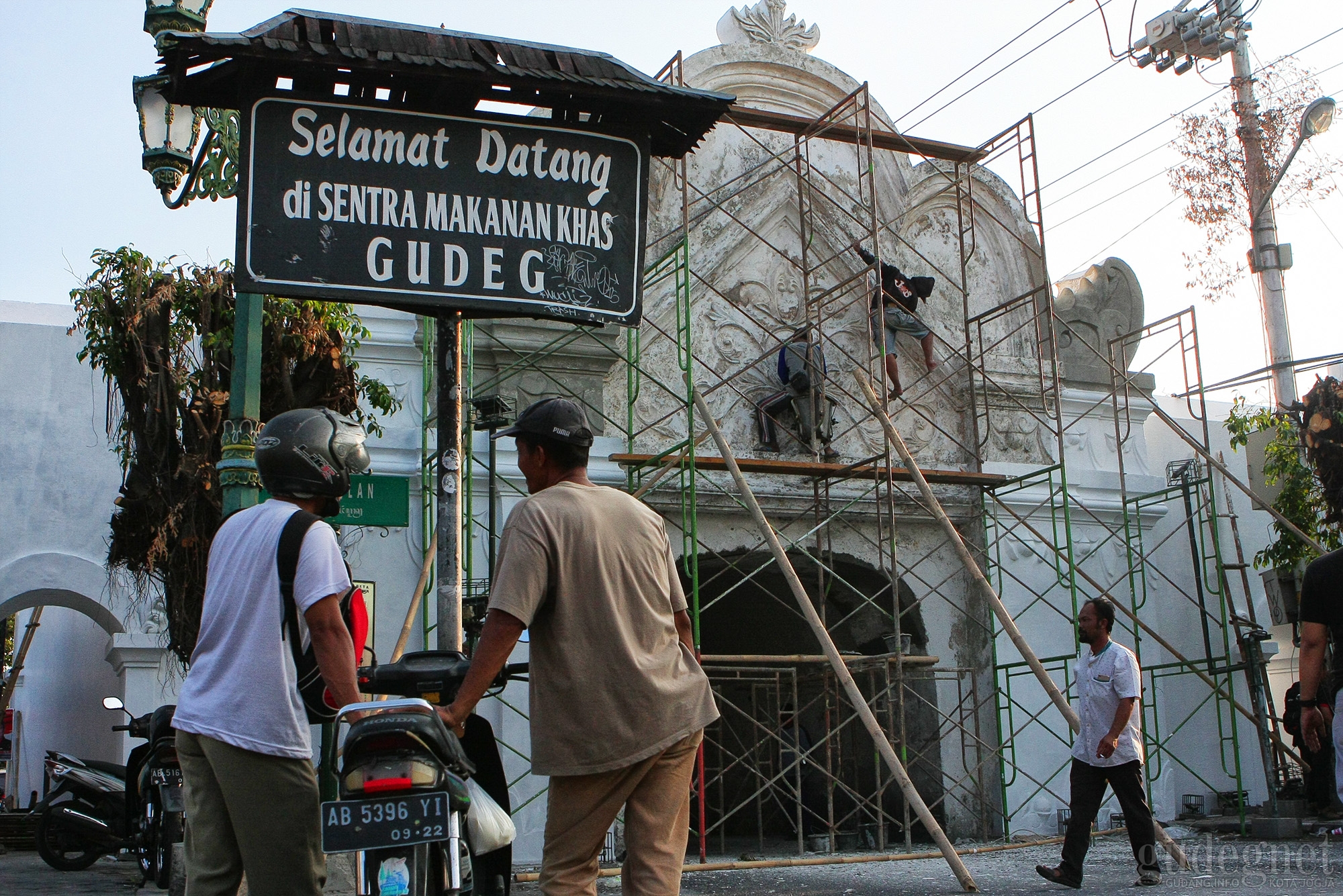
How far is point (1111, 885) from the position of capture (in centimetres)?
681

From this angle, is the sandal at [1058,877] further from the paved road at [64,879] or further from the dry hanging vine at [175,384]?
the paved road at [64,879]

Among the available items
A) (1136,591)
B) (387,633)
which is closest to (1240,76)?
(1136,591)

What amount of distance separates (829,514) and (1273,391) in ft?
22.5

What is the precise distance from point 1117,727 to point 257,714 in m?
4.77

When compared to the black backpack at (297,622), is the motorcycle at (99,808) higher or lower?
lower

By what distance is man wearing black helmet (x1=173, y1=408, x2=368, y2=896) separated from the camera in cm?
295

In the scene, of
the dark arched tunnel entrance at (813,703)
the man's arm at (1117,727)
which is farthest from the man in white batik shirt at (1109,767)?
the dark arched tunnel entrance at (813,703)

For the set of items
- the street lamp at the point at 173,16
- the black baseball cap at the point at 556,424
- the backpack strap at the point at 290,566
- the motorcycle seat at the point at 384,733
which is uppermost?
the street lamp at the point at 173,16

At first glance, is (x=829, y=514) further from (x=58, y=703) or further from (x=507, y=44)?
(x=58, y=703)

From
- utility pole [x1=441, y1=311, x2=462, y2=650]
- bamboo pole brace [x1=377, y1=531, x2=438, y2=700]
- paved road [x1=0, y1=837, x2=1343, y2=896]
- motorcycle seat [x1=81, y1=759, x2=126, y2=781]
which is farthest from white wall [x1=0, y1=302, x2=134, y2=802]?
utility pole [x1=441, y1=311, x2=462, y2=650]

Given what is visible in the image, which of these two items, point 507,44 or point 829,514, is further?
point 829,514

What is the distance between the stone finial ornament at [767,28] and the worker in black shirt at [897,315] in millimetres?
2131

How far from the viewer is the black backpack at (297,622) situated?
3053mm

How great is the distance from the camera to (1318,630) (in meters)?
4.70
